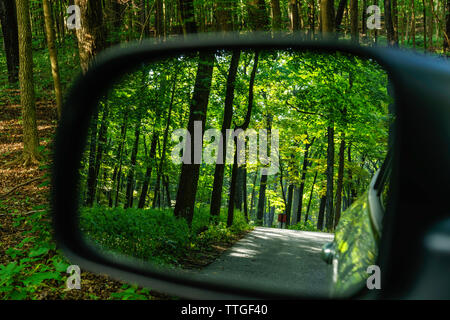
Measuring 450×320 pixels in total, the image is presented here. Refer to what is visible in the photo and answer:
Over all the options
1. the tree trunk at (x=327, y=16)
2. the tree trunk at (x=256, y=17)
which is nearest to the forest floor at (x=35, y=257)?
the tree trunk at (x=256, y=17)

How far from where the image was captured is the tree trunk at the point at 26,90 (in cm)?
1188

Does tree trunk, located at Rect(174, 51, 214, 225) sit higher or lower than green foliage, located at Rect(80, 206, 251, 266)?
higher

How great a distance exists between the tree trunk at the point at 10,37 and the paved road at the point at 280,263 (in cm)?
2626

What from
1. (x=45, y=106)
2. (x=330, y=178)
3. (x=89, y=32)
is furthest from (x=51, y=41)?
(x=330, y=178)

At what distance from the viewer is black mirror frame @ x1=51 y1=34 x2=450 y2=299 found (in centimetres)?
86

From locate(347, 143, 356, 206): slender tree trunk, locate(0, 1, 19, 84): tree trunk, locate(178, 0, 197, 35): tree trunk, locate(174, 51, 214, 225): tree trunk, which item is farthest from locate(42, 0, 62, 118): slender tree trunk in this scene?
locate(0, 1, 19, 84): tree trunk

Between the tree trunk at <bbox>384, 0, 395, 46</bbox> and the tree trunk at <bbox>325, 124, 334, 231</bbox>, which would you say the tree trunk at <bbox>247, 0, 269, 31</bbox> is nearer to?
the tree trunk at <bbox>384, 0, 395, 46</bbox>

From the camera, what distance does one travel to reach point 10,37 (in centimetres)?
2439

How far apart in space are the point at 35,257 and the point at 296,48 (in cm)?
501

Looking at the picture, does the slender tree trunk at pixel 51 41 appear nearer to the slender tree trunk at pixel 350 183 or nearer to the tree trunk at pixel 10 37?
the slender tree trunk at pixel 350 183

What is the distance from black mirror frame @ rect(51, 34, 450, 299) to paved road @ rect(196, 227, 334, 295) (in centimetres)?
4

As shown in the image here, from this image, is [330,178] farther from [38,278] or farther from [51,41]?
[51,41]

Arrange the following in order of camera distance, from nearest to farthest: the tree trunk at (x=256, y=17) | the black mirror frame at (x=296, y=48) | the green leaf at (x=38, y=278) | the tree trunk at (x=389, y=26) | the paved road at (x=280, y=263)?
the black mirror frame at (x=296, y=48)
the paved road at (x=280, y=263)
the green leaf at (x=38, y=278)
the tree trunk at (x=256, y=17)
the tree trunk at (x=389, y=26)
